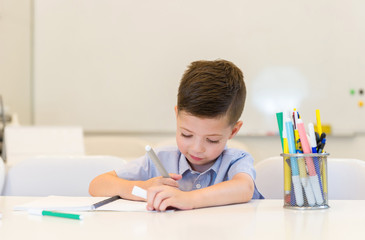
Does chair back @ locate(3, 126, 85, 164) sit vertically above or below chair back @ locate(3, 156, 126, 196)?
below

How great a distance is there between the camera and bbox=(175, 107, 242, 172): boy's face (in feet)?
4.04

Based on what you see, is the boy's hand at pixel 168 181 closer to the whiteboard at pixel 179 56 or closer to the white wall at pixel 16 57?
the white wall at pixel 16 57

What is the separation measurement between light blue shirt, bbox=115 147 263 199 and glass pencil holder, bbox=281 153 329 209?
20cm

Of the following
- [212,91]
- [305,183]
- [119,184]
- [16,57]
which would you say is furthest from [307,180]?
[16,57]

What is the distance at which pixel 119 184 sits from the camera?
1.25 meters

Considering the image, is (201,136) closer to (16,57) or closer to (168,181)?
(168,181)

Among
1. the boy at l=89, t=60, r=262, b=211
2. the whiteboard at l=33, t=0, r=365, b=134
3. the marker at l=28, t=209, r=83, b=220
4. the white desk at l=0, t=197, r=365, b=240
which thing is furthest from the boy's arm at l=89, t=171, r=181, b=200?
the whiteboard at l=33, t=0, r=365, b=134

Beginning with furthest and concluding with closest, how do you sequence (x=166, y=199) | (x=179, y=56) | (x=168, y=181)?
(x=179, y=56) → (x=168, y=181) → (x=166, y=199)

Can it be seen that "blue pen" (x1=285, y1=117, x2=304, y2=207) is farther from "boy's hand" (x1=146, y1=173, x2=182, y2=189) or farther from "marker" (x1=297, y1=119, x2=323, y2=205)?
"boy's hand" (x1=146, y1=173, x2=182, y2=189)

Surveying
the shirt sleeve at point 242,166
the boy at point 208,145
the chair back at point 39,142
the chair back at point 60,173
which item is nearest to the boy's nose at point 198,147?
the boy at point 208,145

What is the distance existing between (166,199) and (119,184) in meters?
0.24

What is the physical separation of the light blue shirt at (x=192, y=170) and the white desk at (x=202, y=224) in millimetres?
214

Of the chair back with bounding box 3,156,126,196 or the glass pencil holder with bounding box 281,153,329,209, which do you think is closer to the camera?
the glass pencil holder with bounding box 281,153,329,209

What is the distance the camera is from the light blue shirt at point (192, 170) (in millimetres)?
1319
